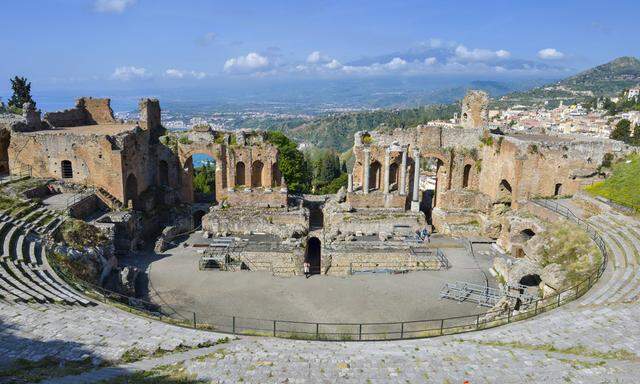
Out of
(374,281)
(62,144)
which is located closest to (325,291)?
(374,281)

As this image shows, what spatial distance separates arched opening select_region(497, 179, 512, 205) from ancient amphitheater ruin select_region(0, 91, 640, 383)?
0.33 ft

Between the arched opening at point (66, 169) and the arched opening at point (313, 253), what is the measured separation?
17.0 m

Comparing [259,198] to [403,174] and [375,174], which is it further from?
[403,174]

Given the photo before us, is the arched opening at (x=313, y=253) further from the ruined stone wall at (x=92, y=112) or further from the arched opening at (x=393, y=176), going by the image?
the ruined stone wall at (x=92, y=112)

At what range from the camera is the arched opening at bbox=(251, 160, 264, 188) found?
37.6m

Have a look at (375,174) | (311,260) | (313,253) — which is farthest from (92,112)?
(375,174)

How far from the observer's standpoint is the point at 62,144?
31625 mm

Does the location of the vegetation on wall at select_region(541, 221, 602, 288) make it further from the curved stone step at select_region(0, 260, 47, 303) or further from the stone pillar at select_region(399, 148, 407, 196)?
the curved stone step at select_region(0, 260, 47, 303)

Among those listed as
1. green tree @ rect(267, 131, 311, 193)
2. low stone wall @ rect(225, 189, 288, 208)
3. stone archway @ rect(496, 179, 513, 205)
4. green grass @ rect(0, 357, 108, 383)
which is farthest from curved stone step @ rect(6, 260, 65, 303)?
green tree @ rect(267, 131, 311, 193)

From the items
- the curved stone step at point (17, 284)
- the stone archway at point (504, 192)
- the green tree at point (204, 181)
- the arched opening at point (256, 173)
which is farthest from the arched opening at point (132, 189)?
the stone archway at point (504, 192)

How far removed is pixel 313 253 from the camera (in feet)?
108

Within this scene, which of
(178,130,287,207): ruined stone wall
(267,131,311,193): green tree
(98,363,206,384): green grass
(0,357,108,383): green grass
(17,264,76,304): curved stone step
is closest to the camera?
(0,357,108,383): green grass

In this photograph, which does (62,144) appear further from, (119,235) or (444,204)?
(444,204)

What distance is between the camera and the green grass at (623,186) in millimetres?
26792
